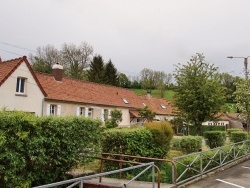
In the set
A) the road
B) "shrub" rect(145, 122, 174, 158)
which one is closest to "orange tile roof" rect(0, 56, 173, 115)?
"shrub" rect(145, 122, 174, 158)

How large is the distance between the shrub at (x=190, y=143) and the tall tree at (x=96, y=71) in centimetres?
4102

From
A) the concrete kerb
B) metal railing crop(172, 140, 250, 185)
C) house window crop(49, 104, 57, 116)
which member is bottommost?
the concrete kerb

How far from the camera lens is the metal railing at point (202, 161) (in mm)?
11535

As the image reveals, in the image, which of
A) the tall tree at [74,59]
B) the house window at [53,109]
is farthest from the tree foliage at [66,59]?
the house window at [53,109]

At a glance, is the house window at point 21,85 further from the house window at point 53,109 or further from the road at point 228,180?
the road at point 228,180

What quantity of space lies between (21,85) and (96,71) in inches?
1354

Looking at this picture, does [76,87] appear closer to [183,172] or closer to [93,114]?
[93,114]

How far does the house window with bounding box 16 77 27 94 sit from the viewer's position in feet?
78.3

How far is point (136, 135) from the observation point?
1230 centimetres

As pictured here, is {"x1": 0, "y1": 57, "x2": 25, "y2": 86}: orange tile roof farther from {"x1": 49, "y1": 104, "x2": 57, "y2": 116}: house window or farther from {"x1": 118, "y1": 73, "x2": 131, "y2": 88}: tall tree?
{"x1": 118, "y1": 73, "x2": 131, "y2": 88}: tall tree

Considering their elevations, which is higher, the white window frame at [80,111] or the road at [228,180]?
the white window frame at [80,111]

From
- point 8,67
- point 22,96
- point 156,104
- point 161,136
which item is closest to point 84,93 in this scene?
point 22,96

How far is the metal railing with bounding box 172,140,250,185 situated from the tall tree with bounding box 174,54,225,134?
18.2 ft

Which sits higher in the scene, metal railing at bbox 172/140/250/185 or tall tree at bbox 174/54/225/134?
tall tree at bbox 174/54/225/134
